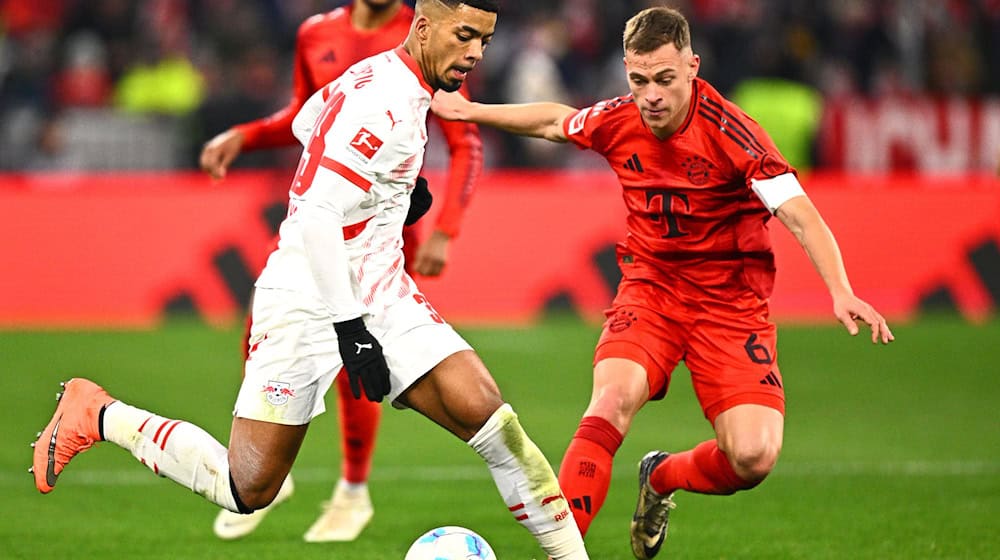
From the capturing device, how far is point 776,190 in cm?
595

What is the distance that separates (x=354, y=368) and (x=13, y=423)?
5524 mm

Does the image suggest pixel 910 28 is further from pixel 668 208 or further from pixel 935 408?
pixel 668 208

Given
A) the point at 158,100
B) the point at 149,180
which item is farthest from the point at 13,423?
the point at 158,100

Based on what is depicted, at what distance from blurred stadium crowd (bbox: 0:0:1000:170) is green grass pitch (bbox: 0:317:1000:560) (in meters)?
3.07

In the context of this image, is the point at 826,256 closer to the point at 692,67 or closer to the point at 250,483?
the point at 692,67

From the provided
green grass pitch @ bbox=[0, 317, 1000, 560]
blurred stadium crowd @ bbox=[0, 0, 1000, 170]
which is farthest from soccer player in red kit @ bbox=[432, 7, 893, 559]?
blurred stadium crowd @ bbox=[0, 0, 1000, 170]

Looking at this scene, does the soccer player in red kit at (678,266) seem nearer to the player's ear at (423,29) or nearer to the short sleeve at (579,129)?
the short sleeve at (579,129)

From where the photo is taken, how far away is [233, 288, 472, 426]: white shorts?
5.63 metres

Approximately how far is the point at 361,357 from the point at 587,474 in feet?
3.60

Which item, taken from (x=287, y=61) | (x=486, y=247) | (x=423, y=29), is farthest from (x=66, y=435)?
(x=287, y=61)

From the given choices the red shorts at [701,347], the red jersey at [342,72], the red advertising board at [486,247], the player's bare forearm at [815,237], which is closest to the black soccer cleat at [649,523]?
Answer: the red shorts at [701,347]

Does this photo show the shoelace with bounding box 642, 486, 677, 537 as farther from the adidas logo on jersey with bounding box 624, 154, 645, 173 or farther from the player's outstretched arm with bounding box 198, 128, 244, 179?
the player's outstretched arm with bounding box 198, 128, 244, 179

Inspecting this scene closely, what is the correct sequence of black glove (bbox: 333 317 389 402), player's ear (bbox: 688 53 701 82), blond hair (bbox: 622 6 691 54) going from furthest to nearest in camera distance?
player's ear (bbox: 688 53 701 82)
blond hair (bbox: 622 6 691 54)
black glove (bbox: 333 317 389 402)

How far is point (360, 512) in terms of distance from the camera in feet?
24.0
